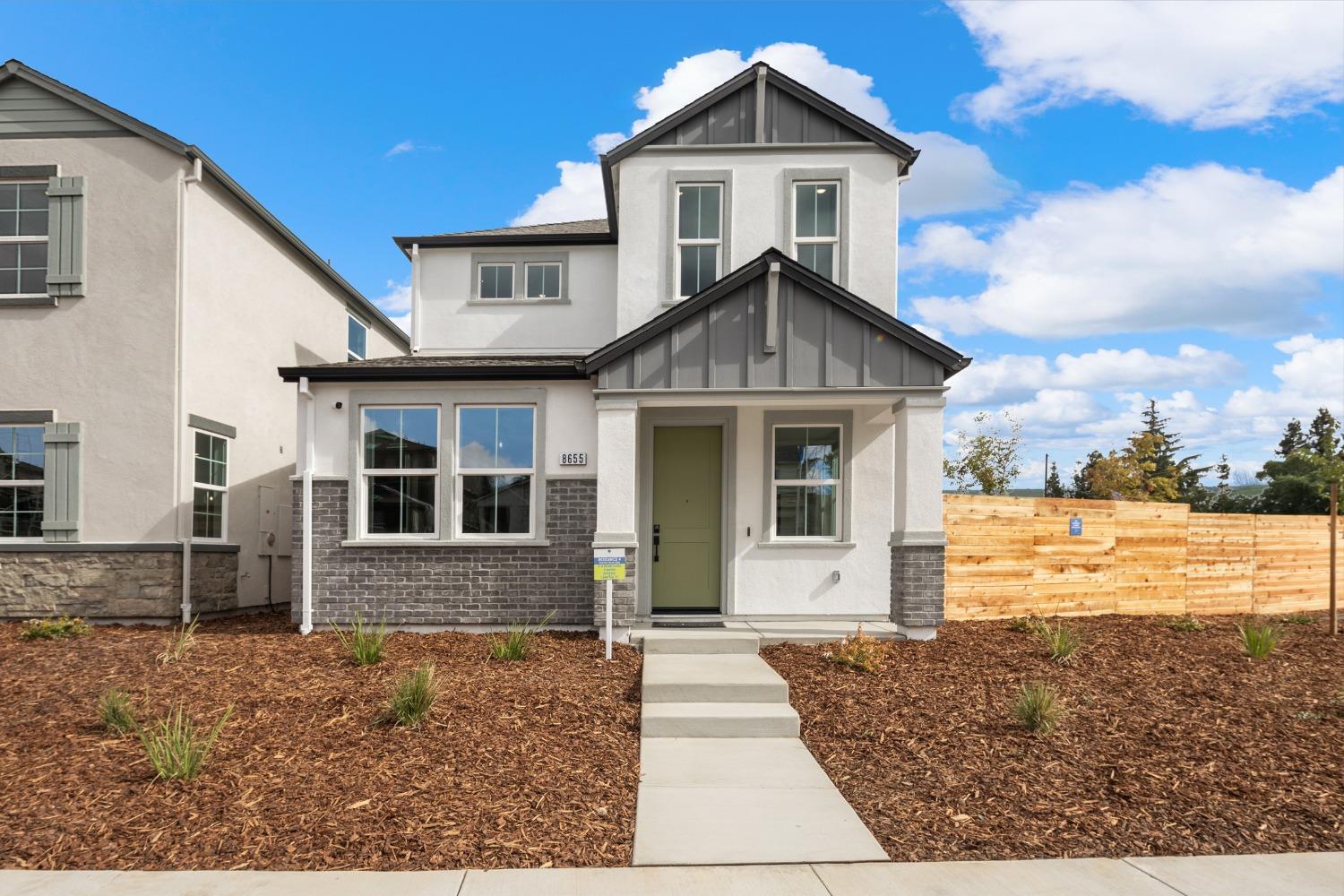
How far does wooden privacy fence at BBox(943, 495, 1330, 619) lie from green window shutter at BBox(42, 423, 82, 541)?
11.7m

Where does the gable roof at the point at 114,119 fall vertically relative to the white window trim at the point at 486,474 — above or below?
above

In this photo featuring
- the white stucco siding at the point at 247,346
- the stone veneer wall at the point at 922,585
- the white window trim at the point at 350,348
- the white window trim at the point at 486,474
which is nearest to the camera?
the stone veneer wall at the point at 922,585

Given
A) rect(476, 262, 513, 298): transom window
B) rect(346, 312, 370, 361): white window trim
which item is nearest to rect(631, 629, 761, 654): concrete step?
rect(476, 262, 513, 298): transom window

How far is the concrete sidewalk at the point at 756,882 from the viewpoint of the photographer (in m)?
4.12

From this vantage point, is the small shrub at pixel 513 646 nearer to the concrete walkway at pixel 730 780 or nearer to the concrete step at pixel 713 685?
the concrete walkway at pixel 730 780

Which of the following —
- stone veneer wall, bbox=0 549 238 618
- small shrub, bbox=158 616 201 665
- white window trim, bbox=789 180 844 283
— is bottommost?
small shrub, bbox=158 616 201 665

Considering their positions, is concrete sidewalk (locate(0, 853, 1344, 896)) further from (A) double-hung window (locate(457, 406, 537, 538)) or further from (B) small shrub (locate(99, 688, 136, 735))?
(A) double-hung window (locate(457, 406, 537, 538))

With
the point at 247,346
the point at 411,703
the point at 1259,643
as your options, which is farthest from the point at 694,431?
the point at 247,346

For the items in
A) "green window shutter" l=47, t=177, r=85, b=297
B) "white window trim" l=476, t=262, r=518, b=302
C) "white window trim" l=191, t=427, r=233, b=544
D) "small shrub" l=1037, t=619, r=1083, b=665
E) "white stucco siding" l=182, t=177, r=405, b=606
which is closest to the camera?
"small shrub" l=1037, t=619, r=1083, b=665

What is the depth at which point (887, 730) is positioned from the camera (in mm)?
6527

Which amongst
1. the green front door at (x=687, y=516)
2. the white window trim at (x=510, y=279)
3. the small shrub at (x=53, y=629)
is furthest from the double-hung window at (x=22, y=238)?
the green front door at (x=687, y=516)

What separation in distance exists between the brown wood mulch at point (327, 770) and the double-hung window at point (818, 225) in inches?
240

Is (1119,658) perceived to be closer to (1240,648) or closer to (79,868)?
(1240,648)

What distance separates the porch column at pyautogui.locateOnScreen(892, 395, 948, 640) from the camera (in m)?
9.45
